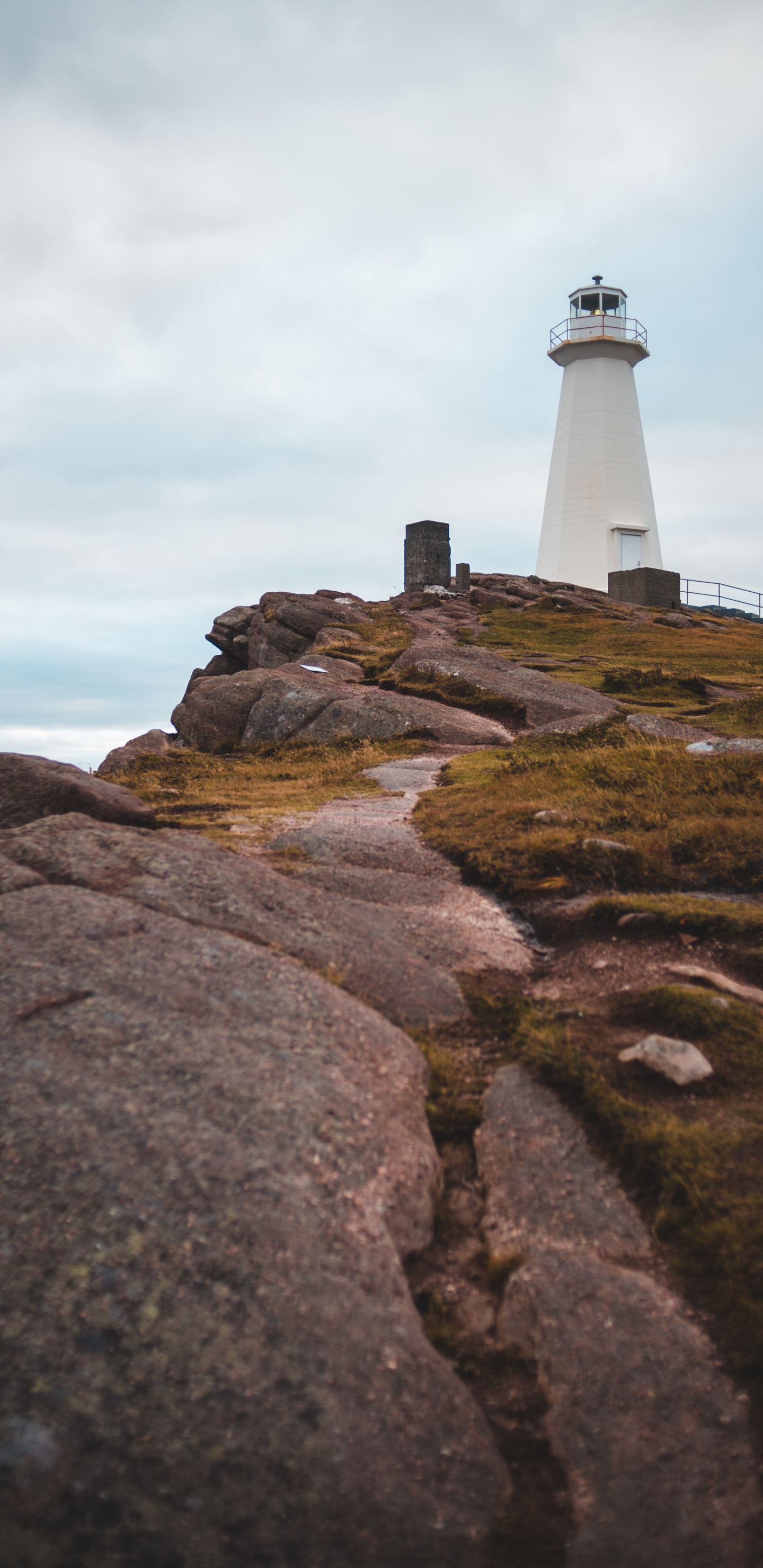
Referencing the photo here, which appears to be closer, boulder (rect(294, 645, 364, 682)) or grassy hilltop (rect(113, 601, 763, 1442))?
grassy hilltop (rect(113, 601, 763, 1442))

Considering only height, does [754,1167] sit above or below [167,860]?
below

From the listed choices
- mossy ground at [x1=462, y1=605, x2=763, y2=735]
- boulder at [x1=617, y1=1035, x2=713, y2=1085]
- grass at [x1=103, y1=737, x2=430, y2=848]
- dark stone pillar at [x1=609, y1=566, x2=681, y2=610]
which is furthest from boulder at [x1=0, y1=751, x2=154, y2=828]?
dark stone pillar at [x1=609, y1=566, x2=681, y2=610]

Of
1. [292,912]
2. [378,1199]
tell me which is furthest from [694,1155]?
[292,912]

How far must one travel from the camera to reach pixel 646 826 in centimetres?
1041

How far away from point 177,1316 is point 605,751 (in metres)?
11.0

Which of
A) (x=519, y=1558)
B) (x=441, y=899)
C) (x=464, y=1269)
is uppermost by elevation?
(x=441, y=899)

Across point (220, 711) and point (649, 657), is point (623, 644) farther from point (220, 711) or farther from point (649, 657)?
point (220, 711)

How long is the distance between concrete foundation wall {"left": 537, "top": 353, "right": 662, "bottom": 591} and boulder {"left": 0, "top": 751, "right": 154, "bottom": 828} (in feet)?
137

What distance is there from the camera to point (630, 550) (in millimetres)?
49719

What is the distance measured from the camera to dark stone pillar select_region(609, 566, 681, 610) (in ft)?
142

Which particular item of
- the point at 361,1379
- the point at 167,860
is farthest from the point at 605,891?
the point at 361,1379

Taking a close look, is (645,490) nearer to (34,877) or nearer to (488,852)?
(488,852)

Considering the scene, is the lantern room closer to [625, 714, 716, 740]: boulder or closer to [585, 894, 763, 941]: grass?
[625, 714, 716, 740]: boulder

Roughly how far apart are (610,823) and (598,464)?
142ft
